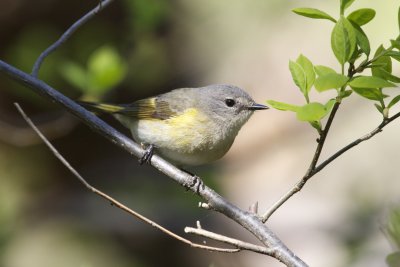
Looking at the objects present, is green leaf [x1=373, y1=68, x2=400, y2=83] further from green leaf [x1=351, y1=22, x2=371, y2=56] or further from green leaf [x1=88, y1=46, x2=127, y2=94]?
green leaf [x1=88, y1=46, x2=127, y2=94]

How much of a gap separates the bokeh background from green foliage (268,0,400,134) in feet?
10.9

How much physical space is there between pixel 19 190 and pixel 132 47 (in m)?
2.16

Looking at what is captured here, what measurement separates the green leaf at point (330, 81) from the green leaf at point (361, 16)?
234mm

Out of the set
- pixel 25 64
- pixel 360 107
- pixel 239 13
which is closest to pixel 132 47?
pixel 25 64

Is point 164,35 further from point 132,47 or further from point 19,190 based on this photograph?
point 19,190

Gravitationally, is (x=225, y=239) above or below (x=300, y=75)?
below

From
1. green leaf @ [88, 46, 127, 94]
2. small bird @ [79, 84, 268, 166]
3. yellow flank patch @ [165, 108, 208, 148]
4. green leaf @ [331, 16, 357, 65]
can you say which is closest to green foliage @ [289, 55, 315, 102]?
green leaf @ [331, 16, 357, 65]

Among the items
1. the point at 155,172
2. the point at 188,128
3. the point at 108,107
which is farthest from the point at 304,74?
the point at 155,172

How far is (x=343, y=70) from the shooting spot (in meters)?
1.61

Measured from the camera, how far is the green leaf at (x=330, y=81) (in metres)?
1.47

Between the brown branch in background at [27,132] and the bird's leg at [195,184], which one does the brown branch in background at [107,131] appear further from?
the brown branch in background at [27,132]

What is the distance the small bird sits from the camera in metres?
3.65

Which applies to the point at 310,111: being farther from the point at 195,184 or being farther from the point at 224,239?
the point at 195,184

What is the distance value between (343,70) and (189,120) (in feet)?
7.41
